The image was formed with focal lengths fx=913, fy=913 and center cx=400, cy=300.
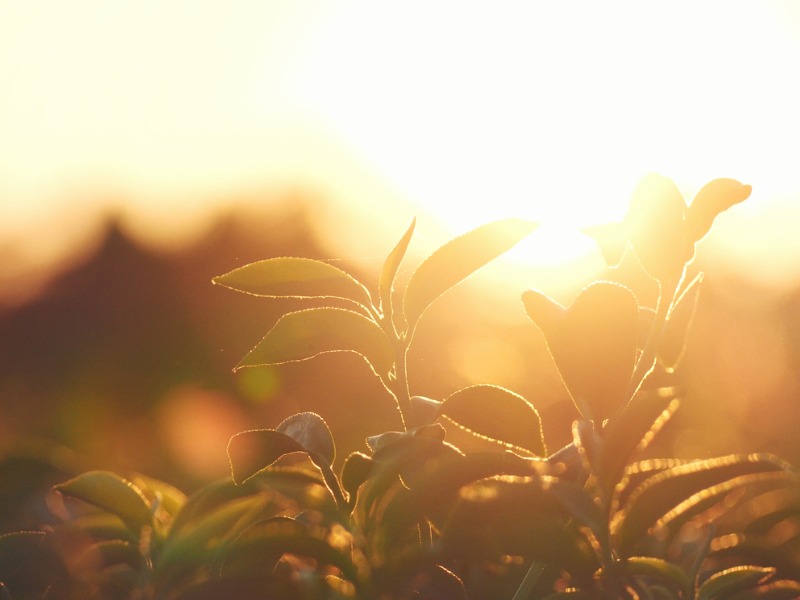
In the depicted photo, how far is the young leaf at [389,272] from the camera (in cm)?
93

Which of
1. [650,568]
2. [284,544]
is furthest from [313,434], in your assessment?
[650,568]

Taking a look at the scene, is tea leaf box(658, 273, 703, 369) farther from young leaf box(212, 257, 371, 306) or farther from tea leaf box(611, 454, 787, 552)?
young leaf box(212, 257, 371, 306)

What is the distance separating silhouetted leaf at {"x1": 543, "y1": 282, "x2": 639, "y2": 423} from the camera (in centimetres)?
74

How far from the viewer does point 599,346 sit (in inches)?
29.7

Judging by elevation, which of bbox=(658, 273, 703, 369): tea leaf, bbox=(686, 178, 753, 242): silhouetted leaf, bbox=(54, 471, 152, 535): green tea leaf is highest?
bbox=(686, 178, 753, 242): silhouetted leaf

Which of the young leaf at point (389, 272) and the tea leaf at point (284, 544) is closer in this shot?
the tea leaf at point (284, 544)

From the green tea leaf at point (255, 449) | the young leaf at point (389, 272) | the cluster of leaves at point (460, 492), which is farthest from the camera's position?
the young leaf at point (389, 272)

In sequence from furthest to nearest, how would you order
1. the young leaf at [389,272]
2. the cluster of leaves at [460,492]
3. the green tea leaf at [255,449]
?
1. the young leaf at [389,272]
2. the green tea leaf at [255,449]
3. the cluster of leaves at [460,492]

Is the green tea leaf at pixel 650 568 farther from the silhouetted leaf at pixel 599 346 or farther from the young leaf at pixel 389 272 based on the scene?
the young leaf at pixel 389 272

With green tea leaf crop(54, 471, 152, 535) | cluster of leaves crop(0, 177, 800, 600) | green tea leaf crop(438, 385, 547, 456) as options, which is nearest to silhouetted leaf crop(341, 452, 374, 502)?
cluster of leaves crop(0, 177, 800, 600)

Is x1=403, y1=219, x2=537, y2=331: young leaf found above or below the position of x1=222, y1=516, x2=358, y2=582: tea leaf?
above

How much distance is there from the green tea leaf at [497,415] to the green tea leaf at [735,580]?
0.65 ft

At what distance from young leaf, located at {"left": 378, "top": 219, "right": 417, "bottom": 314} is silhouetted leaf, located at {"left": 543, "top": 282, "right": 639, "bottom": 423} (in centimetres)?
21

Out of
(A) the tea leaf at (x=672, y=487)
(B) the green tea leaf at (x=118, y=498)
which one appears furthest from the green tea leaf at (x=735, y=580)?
(B) the green tea leaf at (x=118, y=498)
